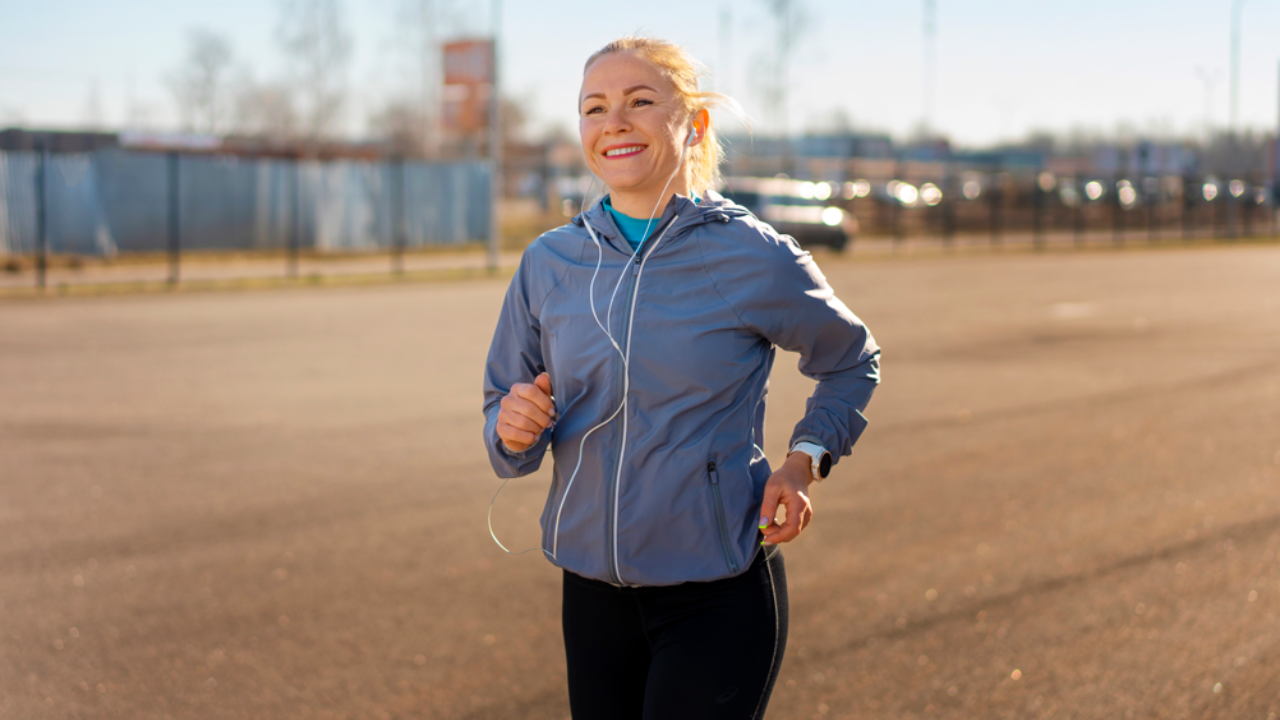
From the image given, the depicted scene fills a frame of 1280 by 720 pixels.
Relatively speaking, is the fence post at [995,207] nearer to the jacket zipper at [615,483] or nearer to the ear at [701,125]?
the ear at [701,125]

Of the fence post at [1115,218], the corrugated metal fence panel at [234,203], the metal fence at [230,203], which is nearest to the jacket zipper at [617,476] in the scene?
the metal fence at [230,203]

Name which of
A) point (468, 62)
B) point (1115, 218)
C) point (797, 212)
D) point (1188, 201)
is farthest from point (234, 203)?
point (1188, 201)

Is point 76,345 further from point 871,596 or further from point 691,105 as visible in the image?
point 691,105

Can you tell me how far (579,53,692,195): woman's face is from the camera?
2281 mm

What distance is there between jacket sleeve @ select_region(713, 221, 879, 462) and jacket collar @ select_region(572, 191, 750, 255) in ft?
0.27

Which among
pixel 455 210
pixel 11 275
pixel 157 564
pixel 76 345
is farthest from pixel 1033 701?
pixel 455 210

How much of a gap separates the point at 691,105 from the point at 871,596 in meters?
3.02

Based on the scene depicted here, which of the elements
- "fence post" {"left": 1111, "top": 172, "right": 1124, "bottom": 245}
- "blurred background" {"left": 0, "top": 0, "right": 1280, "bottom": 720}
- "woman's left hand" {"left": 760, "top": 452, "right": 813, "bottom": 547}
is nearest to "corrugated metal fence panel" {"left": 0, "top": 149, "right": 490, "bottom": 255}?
"blurred background" {"left": 0, "top": 0, "right": 1280, "bottom": 720}

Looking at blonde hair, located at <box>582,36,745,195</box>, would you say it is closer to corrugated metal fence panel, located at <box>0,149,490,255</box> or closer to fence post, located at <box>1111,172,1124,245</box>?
corrugated metal fence panel, located at <box>0,149,490,255</box>

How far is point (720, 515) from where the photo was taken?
2236 millimetres

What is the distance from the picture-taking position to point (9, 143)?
33.7m

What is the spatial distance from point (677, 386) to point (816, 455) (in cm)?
31

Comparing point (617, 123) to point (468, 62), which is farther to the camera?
point (468, 62)

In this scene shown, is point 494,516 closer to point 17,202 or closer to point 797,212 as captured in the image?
point 17,202
